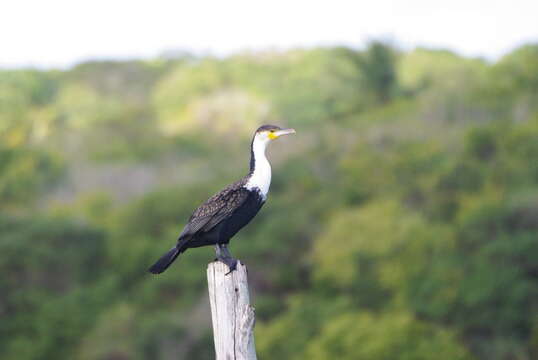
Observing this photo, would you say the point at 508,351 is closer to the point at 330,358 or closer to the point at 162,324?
the point at 330,358

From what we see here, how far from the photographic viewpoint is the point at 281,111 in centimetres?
7938

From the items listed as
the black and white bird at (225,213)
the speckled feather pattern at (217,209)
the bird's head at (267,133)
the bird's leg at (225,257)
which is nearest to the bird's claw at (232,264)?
the bird's leg at (225,257)

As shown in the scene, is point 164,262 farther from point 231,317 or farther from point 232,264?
point 231,317

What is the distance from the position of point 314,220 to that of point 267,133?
132 feet

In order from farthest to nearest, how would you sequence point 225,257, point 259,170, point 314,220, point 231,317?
1. point 314,220
2. point 259,170
3. point 225,257
4. point 231,317

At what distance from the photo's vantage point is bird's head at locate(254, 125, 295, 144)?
6.78m

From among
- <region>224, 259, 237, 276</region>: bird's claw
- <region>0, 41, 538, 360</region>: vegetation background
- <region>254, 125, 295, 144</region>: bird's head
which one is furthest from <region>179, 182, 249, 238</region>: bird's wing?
<region>0, 41, 538, 360</region>: vegetation background

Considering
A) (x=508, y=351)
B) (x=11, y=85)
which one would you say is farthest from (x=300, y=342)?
(x=11, y=85)

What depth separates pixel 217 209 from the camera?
646 centimetres

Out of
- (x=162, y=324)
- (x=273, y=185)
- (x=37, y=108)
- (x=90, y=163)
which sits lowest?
(x=162, y=324)

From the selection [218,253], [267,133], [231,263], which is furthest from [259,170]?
[231,263]

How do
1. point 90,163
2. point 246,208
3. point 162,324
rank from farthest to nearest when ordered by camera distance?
point 90,163 → point 162,324 → point 246,208

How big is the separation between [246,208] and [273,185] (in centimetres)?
4673

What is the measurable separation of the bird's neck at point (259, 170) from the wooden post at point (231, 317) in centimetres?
99
